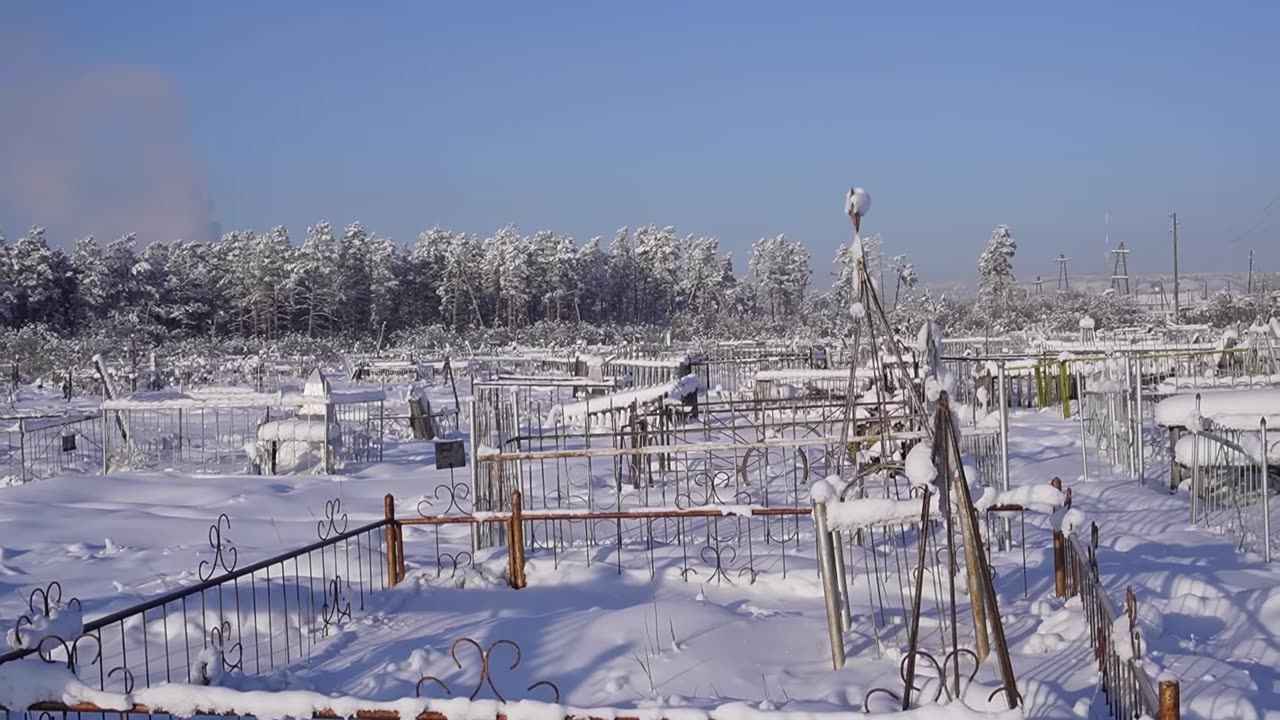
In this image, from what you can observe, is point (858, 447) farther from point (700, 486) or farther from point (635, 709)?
point (635, 709)

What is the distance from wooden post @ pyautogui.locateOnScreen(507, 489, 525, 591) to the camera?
851cm

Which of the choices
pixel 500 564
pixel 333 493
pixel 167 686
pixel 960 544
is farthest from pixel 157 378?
pixel 167 686

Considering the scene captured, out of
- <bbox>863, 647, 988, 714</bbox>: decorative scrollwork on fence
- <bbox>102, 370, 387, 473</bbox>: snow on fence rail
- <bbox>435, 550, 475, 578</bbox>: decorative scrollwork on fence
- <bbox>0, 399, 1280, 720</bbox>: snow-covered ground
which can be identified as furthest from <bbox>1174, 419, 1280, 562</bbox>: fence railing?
<bbox>102, 370, 387, 473</bbox>: snow on fence rail

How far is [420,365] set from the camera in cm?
3941

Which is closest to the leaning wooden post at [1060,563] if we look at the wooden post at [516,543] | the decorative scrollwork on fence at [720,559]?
the decorative scrollwork on fence at [720,559]

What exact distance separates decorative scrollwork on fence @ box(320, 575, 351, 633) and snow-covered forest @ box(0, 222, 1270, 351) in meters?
45.9

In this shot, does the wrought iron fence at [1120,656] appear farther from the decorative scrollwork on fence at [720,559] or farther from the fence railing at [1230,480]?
the fence railing at [1230,480]

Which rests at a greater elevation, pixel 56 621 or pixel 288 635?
pixel 56 621

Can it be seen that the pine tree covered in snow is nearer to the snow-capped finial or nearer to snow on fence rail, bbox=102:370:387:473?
snow on fence rail, bbox=102:370:387:473

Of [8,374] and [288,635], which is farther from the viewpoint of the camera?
[8,374]

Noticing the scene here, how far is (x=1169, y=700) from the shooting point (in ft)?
10.9

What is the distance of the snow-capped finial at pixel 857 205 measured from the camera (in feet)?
17.8

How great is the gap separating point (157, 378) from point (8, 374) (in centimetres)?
835

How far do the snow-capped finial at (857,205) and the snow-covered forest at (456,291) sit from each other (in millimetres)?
47456
